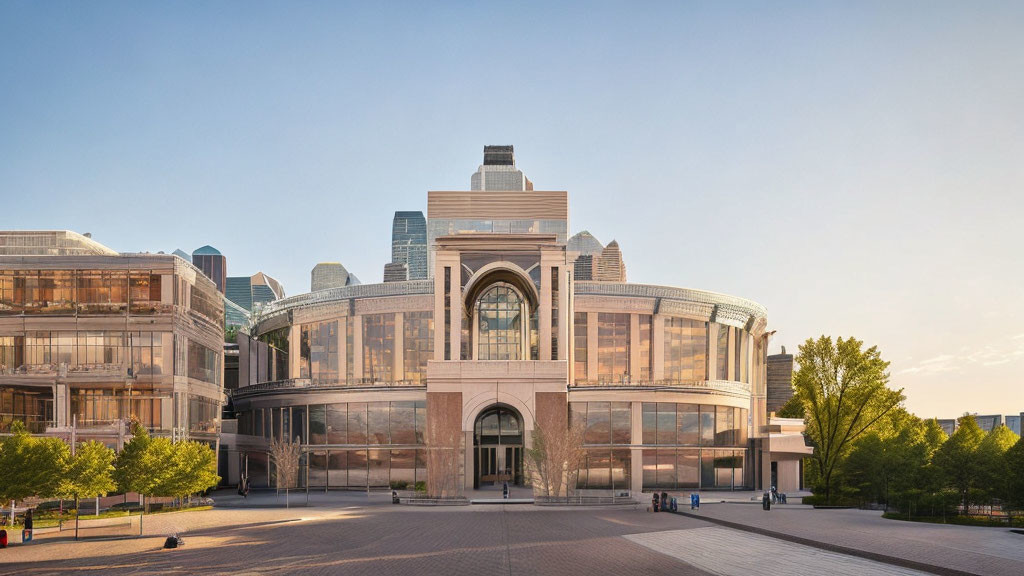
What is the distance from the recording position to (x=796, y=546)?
1289 inches

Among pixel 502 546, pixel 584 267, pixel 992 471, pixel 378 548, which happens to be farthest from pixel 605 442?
pixel 584 267

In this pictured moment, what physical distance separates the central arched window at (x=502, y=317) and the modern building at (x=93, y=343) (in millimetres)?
23929

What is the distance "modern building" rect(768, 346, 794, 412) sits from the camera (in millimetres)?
136125

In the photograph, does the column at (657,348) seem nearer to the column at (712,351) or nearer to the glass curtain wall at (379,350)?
the column at (712,351)

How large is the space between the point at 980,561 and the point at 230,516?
1451 inches

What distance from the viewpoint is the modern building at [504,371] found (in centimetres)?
6850

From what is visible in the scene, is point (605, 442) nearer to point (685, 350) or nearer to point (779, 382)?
point (685, 350)

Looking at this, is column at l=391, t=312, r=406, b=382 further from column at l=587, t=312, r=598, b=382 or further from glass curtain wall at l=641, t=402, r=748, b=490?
glass curtain wall at l=641, t=402, r=748, b=490

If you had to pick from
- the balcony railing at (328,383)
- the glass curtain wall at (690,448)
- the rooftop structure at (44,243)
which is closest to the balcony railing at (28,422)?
the rooftop structure at (44,243)

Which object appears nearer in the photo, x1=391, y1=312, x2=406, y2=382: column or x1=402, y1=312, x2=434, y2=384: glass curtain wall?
x1=402, y1=312, x2=434, y2=384: glass curtain wall

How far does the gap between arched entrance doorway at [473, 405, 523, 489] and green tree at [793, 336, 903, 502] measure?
2197 centimetres

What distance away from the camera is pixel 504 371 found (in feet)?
213

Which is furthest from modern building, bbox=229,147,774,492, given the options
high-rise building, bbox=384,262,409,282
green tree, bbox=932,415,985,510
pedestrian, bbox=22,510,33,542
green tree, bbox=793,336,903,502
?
high-rise building, bbox=384,262,409,282

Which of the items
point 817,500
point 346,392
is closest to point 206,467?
point 346,392
